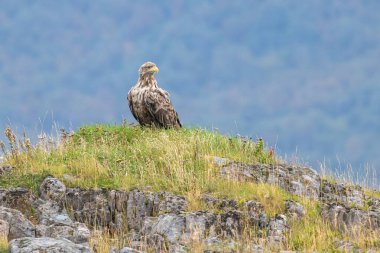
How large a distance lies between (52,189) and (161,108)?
313 inches

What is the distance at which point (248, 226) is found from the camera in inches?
723

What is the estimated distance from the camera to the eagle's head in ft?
92.0

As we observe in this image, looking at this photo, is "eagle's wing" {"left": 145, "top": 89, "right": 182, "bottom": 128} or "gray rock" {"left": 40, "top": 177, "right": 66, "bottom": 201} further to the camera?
"eagle's wing" {"left": 145, "top": 89, "right": 182, "bottom": 128}

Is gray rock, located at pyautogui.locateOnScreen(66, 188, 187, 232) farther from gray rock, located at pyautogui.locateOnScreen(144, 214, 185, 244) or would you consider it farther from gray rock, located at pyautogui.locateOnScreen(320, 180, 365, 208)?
gray rock, located at pyautogui.locateOnScreen(320, 180, 365, 208)

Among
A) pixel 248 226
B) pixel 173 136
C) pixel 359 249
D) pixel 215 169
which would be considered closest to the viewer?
pixel 359 249

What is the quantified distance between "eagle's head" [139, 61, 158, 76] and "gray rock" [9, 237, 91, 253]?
1528cm

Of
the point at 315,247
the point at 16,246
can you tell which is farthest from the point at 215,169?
the point at 16,246

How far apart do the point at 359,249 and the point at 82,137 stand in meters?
12.8

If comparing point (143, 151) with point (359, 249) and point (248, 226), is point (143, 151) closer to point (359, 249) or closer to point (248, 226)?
point (248, 226)

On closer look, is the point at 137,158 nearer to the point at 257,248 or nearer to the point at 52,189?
the point at 52,189

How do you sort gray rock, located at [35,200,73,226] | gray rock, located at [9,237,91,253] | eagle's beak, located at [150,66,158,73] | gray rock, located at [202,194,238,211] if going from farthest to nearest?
1. eagle's beak, located at [150,66,158,73]
2. gray rock, located at [35,200,73,226]
3. gray rock, located at [202,194,238,211]
4. gray rock, located at [9,237,91,253]

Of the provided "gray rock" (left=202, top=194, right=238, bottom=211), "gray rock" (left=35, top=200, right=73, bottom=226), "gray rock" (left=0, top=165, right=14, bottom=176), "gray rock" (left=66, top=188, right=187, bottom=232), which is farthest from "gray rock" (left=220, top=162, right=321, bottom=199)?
"gray rock" (left=0, top=165, right=14, bottom=176)

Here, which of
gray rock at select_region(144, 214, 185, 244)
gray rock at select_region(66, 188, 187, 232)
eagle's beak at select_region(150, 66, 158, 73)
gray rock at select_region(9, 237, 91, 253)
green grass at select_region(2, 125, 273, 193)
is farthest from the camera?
eagle's beak at select_region(150, 66, 158, 73)

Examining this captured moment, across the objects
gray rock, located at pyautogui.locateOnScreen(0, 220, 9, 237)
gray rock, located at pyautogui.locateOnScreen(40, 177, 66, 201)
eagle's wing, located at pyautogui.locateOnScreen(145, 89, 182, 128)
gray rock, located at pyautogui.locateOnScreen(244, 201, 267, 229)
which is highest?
eagle's wing, located at pyautogui.locateOnScreen(145, 89, 182, 128)
